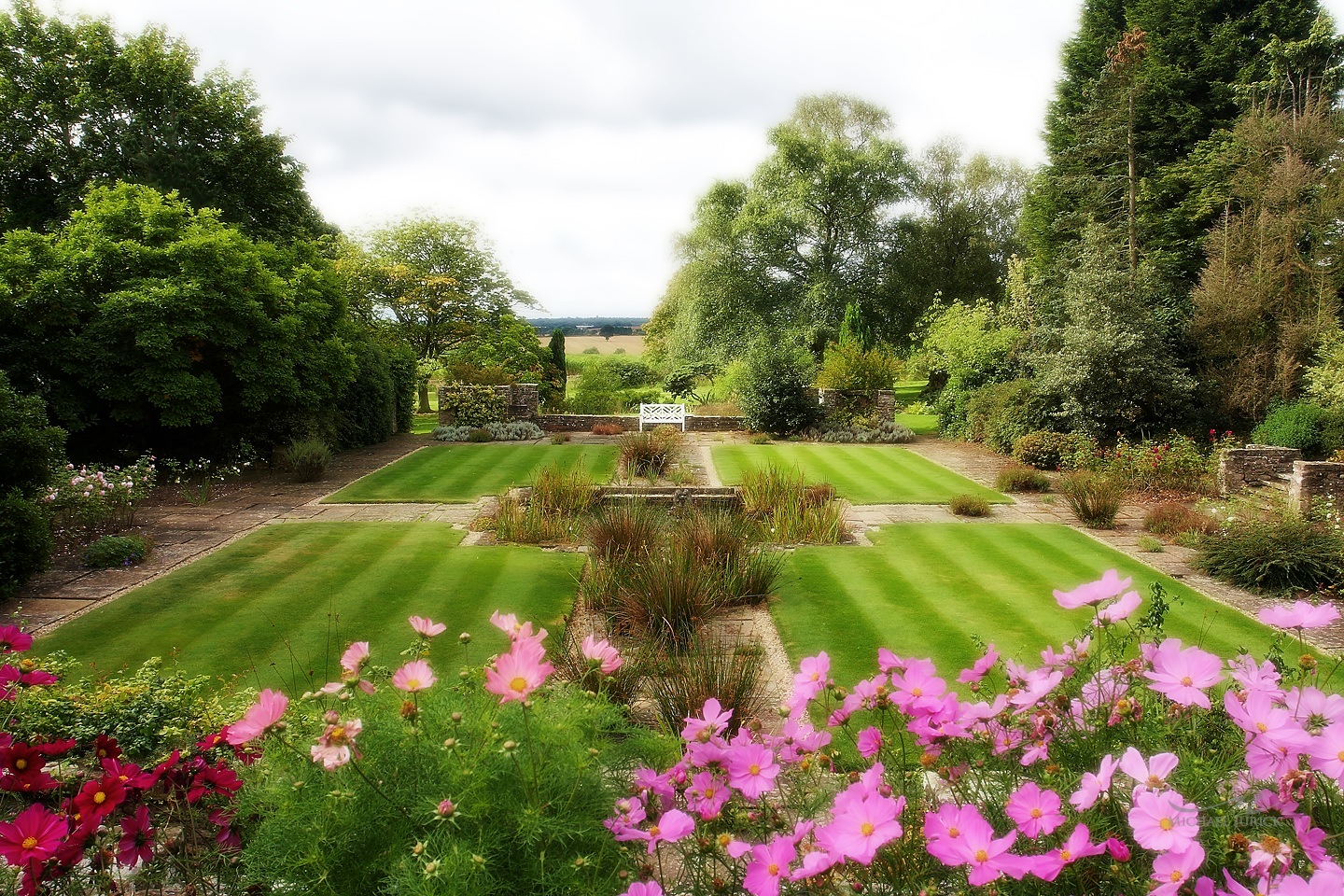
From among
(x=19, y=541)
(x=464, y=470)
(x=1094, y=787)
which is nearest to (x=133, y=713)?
(x=19, y=541)

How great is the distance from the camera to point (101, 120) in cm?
1838

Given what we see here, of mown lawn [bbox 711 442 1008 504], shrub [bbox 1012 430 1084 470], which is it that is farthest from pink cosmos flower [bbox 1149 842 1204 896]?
shrub [bbox 1012 430 1084 470]

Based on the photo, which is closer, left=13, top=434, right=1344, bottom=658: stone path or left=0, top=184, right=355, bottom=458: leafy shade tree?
left=13, top=434, right=1344, bottom=658: stone path

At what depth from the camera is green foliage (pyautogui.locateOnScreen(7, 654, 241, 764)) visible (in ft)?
11.8

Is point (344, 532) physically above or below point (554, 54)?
below

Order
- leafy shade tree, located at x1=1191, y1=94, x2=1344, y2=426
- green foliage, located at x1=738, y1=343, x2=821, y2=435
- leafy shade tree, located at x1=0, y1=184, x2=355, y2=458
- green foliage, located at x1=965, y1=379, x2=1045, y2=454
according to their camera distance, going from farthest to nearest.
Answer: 1. green foliage, located at x1=738, y1=343, x2=821, y2=435
2. green foliage, located at x1=965, y1=379, x2=1045, y2=454
3. leafy shade tree, located at x1=1191, y1=94, x2=1344, y2=426
4. leafy shade tree, located at x1=0, y1=184, x2=355, y2=458

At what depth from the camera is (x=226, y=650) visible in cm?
534

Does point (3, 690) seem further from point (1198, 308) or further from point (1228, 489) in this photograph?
point (1198, 308)

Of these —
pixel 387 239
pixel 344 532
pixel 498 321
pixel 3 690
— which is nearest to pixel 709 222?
pixel 498 321

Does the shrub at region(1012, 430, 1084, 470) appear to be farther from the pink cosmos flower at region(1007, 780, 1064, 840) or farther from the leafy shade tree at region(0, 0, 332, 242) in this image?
the leafy shade tree at region(0, 0, 332, 242)

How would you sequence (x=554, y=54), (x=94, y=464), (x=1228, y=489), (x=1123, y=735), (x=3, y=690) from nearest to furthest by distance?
(x=1123, y=735) < (x=3, y=690) < (x=554, y=54) < (x=94, y=464) < (x=1228, y=489)

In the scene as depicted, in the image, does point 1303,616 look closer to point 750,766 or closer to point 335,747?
point 750,766

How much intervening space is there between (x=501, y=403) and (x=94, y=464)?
918 centimetres

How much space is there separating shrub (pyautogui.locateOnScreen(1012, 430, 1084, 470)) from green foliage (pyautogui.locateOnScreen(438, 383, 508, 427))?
11217 mm
